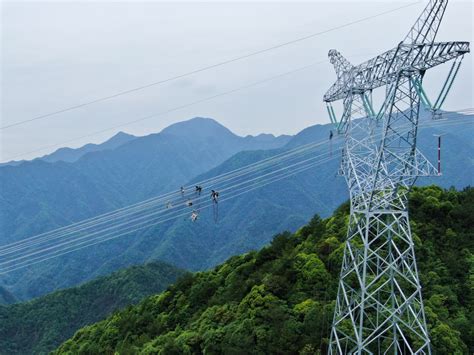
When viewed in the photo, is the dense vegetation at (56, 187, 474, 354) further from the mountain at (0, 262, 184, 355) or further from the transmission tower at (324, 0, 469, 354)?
the mountain at (0, 262, 184, 355)

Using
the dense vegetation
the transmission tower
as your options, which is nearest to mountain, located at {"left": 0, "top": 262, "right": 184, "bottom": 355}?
the dense vegetation

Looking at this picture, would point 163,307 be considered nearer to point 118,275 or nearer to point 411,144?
point 411,144

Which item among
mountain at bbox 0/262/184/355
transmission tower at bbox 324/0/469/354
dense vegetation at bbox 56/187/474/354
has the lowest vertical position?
mountain at bbox 0/262/184/355

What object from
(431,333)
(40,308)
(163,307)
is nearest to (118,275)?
(40,308)

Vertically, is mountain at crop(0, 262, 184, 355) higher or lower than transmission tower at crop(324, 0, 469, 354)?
lower

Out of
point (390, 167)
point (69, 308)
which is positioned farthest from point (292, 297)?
point (69, 308)

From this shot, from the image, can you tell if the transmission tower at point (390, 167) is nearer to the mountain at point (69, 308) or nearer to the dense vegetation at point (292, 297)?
the dense vegetation at point (292, 297)
